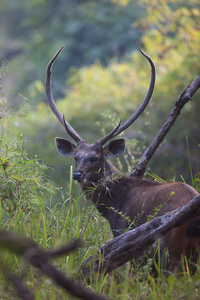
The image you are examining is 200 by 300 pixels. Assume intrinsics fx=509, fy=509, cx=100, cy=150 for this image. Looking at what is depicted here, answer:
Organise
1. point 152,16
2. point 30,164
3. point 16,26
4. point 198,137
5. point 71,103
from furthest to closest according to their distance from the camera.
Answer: point 16,26, point 71,103, point 152,16, point 198,137, point 30,164

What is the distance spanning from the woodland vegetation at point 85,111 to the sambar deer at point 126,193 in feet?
0.72

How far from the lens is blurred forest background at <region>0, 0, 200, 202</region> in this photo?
12625mm

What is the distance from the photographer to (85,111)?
50.1 ft

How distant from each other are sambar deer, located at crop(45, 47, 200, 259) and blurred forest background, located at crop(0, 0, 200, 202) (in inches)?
17.9

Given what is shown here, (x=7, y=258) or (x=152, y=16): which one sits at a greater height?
(x=7, y=258)

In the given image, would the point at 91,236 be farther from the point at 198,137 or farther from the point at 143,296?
the point at 198,137

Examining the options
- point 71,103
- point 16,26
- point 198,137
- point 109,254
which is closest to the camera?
point 109,254

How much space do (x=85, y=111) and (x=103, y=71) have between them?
8.19 ft

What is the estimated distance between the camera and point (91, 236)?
4.56 m

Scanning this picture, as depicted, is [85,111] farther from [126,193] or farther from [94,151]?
[126,193]

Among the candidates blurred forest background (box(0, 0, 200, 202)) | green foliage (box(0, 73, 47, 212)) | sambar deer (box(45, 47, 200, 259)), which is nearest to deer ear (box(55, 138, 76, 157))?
sambar deer (box(45, 47, 200, 259))

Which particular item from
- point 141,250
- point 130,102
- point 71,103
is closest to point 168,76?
point 130,102

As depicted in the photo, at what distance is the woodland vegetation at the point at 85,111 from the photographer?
391 centimetres

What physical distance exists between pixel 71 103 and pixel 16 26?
1289cm
